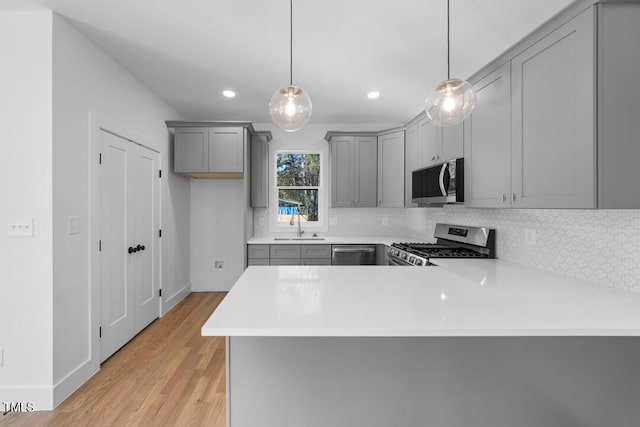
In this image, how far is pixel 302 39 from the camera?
2.49 m

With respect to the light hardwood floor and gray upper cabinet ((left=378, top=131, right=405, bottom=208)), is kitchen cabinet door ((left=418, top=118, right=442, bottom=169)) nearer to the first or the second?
gray upper cabinet ((left=378, top=131, right=405, bottom=208))

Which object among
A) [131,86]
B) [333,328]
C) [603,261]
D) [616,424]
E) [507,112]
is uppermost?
[131,86]

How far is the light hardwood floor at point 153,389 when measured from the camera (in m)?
2.03

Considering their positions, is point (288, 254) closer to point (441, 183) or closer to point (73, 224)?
point (441, 183)

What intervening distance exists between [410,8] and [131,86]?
2.70m

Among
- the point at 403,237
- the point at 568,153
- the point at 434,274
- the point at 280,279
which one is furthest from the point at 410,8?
the point at 403,237

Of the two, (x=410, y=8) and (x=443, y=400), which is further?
(x=410, y=8)

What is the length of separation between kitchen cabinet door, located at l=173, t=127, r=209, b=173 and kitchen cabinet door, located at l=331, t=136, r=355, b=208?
1.71m

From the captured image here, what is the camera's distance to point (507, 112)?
2111 millimetres

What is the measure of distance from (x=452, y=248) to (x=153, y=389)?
2.91 meters

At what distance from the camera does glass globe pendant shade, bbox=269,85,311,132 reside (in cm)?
185
